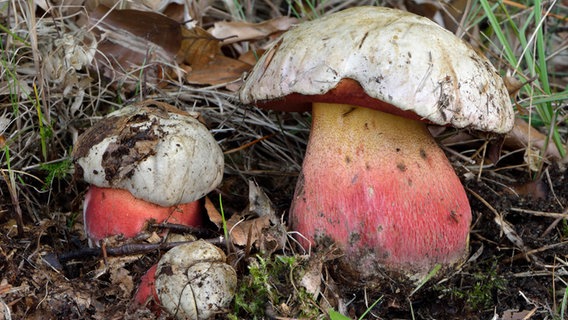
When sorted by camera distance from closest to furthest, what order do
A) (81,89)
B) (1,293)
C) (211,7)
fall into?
(1,293)
(81,89)
(211,7)

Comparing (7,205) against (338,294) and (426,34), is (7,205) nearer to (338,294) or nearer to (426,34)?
(338,294)

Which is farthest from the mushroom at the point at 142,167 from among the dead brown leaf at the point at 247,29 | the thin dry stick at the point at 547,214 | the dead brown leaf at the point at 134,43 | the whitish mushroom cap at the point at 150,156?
the thin dry stick at the point at 547,214

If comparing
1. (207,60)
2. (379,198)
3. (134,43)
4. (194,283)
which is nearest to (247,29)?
(207,60)

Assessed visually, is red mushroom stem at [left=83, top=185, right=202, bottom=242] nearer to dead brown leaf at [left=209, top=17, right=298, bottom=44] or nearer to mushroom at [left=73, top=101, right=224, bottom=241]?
mushroom at [left=73, top=101, right=224, bottom=241]

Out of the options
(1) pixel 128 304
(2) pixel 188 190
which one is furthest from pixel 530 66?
(1) pixel 128 304

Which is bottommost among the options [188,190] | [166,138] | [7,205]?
[7,205]

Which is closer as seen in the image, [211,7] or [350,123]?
[350,123]

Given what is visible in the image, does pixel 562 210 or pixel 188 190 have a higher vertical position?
pixel 188 190

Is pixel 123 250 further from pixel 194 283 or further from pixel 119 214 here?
pixel 194 283

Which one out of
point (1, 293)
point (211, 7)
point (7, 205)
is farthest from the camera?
point (211, 7)

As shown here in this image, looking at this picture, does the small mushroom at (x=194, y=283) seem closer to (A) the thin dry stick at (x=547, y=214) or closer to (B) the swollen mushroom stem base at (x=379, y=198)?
(B) the swollen mushroom stem base at (x=379, y=198)
